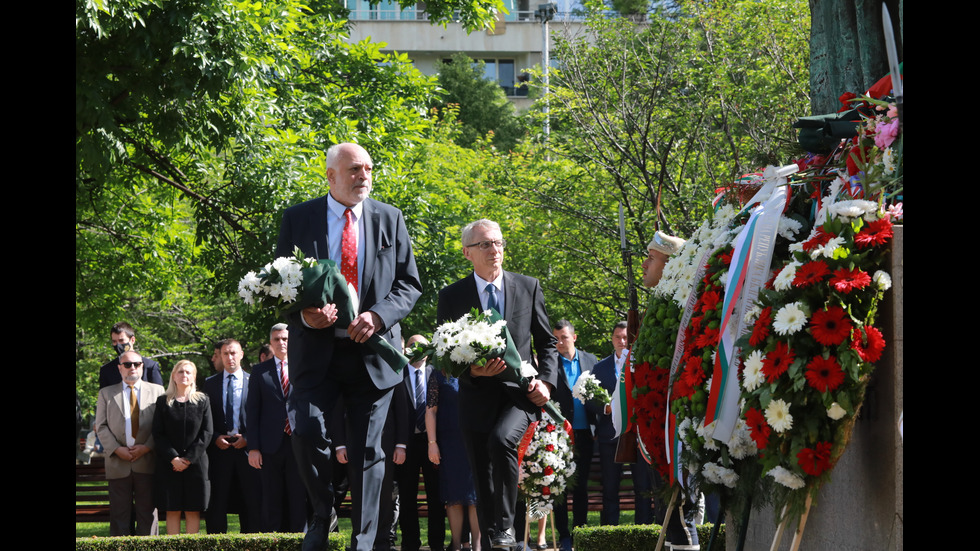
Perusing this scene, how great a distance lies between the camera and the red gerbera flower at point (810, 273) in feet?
13.8

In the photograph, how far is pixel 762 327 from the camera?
14.4 feet

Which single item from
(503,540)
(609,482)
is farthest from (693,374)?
(609,482)

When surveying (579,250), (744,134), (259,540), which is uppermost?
(744,134)

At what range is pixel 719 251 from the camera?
17.4 ft

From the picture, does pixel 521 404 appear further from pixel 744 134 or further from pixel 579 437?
pixel 744 134

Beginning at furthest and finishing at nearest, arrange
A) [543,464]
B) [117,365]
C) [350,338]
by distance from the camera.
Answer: [117,365] < [543,464] < [350,338]

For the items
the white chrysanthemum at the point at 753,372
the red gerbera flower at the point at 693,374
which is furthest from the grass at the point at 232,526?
the white chrysanthemum at the point at 753,372

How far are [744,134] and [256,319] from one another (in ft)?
26.6

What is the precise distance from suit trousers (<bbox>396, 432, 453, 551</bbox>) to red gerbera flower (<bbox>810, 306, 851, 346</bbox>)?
715 centimetres

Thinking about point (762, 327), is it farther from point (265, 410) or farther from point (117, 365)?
point (117, 365)

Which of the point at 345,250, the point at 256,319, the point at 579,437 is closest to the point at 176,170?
the point at 256,319

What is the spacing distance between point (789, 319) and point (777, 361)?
0.57 ft

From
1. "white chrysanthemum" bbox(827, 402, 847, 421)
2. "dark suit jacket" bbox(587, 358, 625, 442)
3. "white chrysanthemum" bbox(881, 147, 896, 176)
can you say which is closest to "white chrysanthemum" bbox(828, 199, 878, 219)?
"white chrysanthemum" bbox(881, 147, 896, 176)
